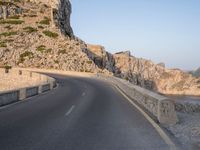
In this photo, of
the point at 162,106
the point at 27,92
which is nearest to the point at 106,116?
the point at 162,106

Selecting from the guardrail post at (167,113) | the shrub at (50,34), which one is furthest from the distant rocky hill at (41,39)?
the guardrail post at (167,113)

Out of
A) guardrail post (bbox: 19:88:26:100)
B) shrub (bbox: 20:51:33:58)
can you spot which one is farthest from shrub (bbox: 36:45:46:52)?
guardrail post (bbox: 19:88:26:100)

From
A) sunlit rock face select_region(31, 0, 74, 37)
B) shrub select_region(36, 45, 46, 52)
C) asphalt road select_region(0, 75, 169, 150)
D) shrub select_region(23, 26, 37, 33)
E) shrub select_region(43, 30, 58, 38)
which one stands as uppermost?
sunlit rock face select_region(31, 0, 74, 37)

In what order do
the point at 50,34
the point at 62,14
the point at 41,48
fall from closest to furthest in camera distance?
the point at 41,48, the point at 50,34, the point at 62,14

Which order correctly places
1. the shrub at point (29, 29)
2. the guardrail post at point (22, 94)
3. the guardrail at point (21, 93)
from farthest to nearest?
the shrub at point (29, 29) < the guardrail post at point (22, 94) < the guardrail at point (21, 93)

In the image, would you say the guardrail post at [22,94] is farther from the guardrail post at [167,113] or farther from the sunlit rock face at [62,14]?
the sunlit rock face at [62,14]

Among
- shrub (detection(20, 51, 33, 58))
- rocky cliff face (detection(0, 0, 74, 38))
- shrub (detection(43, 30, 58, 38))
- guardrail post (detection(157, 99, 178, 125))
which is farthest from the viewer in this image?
rocky cliff face (detection(0, 0, 74, 38))

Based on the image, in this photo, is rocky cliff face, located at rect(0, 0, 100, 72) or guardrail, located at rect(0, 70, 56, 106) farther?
rocky cliff face, located at rect(0, 0, 100, 72)

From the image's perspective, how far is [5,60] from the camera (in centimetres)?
7425

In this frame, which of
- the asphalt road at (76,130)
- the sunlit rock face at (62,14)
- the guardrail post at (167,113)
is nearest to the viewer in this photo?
the asphalt road at (76,130)

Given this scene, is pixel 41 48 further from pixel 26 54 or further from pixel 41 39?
pixel 41 39

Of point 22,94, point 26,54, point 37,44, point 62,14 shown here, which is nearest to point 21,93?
point 22,94

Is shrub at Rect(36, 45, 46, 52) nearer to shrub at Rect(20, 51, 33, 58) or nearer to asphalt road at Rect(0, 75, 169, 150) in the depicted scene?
shrub at Rect(20, 51, 33, 58)

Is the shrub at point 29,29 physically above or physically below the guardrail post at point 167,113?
above
